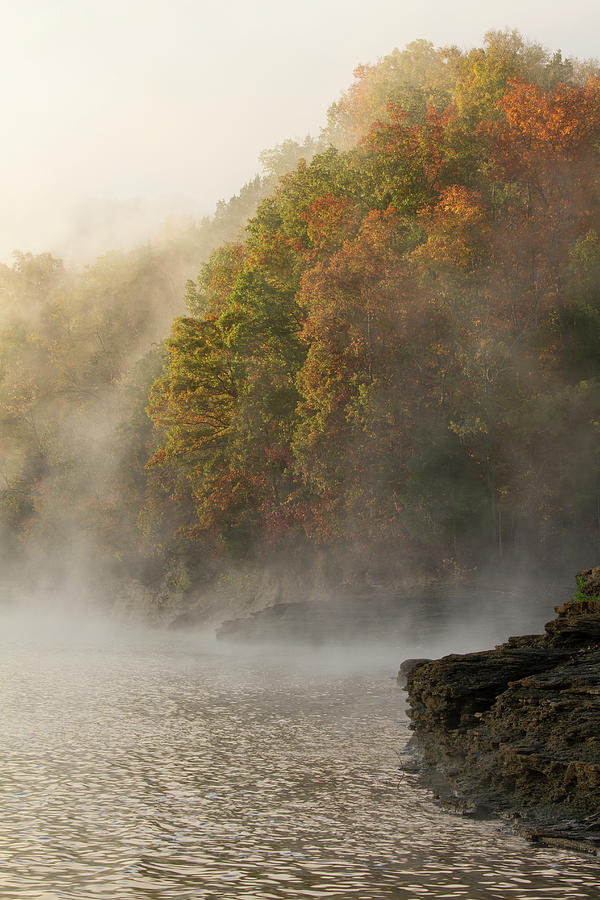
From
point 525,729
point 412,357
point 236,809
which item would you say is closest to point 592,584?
point 525,729

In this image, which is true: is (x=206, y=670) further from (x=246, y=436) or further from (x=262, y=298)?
(x=262, y=298)

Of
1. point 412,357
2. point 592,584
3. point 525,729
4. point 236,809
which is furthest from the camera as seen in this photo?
point 412,357

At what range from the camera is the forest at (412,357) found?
4084 centimetres

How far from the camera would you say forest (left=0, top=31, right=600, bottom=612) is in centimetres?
4084

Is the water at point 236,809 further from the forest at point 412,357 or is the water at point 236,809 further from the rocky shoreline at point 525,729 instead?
the forest at point 412,357

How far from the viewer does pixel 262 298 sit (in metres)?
48.0

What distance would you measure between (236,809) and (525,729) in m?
4.61

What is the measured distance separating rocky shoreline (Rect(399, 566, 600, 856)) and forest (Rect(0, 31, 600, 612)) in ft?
71.6

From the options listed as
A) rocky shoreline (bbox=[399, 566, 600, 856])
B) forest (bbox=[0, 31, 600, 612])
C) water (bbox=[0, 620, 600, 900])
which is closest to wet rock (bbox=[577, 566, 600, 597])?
rocky shoreline (bbox=[399, 566, 600, 856])

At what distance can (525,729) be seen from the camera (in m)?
14.8

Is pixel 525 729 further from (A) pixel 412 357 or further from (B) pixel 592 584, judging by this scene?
(A) pixel 412 357

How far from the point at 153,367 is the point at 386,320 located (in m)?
26.4

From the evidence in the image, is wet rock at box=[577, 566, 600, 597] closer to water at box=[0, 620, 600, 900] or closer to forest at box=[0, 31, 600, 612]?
water at box=[0, 620, 600, 900]

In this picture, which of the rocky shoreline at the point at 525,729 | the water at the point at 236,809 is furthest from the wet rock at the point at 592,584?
the water at the point at 236,809
